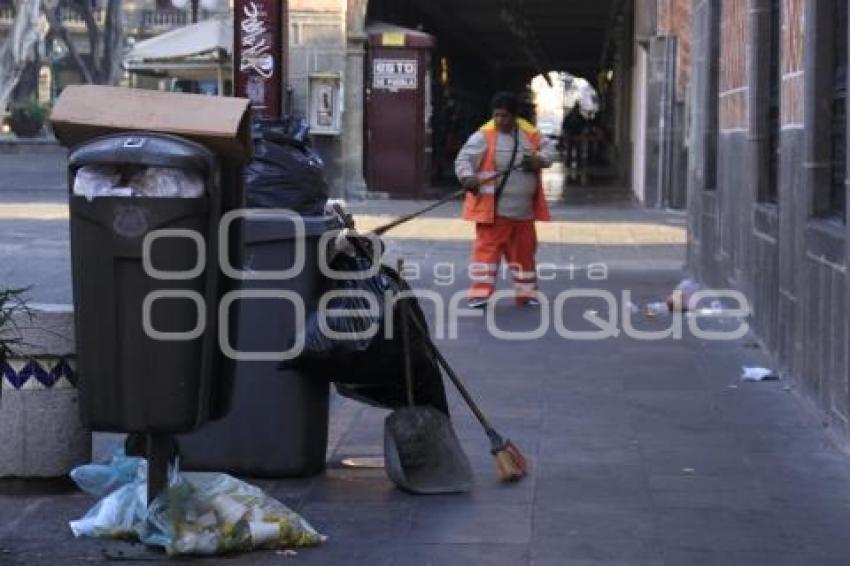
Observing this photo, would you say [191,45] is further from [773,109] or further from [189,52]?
[773,109]

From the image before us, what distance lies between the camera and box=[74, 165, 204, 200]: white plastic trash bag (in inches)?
205

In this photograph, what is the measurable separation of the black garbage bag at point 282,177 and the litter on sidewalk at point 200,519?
1382mm

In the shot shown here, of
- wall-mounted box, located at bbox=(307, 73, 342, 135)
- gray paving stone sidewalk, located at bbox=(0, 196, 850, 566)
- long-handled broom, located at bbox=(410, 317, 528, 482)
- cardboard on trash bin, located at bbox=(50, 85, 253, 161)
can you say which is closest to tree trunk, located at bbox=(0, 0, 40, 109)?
wall-mounted box, located at bbox=(307, 73, 342, 135)

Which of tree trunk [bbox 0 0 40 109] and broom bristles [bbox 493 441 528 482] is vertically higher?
tree trunk [bbox 0 0 40 109]

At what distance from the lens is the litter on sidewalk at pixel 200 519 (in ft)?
17.8

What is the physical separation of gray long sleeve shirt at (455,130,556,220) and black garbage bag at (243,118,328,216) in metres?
5.17

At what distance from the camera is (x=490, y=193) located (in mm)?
11742

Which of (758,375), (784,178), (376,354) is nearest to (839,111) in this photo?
(784,178)

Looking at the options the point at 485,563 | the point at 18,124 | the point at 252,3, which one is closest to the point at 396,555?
the point at 485,563

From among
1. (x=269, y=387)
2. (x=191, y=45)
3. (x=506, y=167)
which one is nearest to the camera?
(x=269, y=387)

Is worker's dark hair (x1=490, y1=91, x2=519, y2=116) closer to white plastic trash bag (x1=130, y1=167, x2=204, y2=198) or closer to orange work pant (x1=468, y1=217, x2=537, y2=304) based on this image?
orange work pant (x1=468, y1=217, x2=537, y2=304)

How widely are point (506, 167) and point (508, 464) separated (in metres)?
5.60

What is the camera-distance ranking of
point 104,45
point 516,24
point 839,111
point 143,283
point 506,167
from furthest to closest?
point 104,45, point 516,24, point 506,167, point 839,111, point 143,283

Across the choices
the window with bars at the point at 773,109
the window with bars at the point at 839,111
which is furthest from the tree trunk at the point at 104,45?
the window with bars at the point at 839,111
